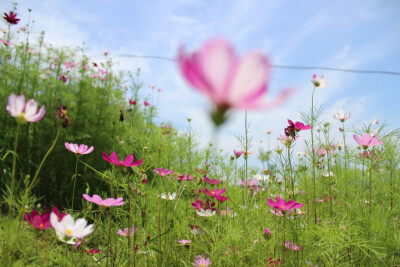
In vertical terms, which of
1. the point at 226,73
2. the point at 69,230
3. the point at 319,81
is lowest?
the point at 69,230

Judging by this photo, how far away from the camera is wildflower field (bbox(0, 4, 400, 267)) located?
24.6 inches

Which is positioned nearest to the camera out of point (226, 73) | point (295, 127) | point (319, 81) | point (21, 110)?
point (226, 73)

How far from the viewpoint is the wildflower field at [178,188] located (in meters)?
0.62

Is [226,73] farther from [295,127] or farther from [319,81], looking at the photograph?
[319,81]

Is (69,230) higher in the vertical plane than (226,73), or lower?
lower

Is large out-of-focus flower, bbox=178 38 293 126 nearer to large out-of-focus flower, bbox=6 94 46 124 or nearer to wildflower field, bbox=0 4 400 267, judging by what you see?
wildflower field, bbox=0 4 400 267

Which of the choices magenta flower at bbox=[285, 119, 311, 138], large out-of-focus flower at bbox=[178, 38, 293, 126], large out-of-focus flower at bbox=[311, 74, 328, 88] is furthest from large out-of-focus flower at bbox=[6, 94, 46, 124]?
large out-of-focus flower at bbox=[311, 74, 328, 88]

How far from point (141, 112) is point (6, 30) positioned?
1.39 meters

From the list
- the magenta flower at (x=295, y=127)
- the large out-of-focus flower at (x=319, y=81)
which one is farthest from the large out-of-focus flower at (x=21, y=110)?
the large out-of-focus flower at (x=319, y=81)

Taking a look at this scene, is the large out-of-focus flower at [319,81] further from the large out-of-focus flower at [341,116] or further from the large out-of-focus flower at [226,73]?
the large out-of-focus flower at [226,73]

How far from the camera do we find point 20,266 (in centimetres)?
75

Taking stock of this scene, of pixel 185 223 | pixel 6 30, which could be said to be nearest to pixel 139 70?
pixel 6 30

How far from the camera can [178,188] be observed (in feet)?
4.82

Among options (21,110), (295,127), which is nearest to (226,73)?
(21,110)
